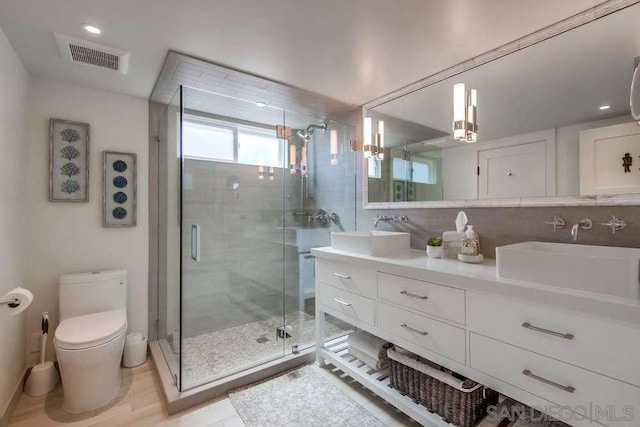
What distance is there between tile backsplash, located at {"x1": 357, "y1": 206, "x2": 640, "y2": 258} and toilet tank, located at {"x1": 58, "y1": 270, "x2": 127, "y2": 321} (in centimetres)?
222

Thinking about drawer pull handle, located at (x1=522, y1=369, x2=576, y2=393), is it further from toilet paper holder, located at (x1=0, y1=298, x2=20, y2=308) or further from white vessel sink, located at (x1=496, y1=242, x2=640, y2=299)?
toilet paper holder, located at (x1=0, y1=298, x2=20, y2=308)

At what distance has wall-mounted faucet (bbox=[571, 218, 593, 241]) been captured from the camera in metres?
1.44

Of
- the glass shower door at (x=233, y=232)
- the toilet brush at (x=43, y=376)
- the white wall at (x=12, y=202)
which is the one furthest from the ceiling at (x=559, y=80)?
the toilet brush at (x=43, y=376)

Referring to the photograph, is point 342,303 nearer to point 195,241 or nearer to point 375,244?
point 375,244

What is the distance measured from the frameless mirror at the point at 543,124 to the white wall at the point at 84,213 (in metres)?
2.31

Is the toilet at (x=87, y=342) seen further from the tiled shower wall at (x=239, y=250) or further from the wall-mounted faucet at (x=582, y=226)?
the wall-mounted faucet at (x=582, y=226)

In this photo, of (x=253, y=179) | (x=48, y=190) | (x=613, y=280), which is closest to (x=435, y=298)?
(x=613, y=280)

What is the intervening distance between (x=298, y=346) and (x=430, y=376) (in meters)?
1.15

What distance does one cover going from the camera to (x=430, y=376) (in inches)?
61.7

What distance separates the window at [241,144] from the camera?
→ 272 centimetres

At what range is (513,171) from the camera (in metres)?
1.71

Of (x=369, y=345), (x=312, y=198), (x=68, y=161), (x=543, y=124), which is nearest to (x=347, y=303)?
(x=369, y=345)

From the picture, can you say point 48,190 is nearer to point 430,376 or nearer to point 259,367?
point 259,367

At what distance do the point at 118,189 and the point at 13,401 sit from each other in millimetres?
1487
